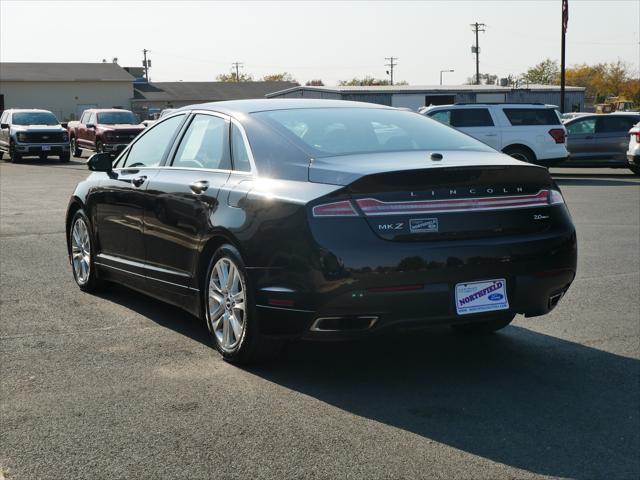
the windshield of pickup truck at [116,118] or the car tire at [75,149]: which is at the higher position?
the windshield of pickup truck at [116,118]

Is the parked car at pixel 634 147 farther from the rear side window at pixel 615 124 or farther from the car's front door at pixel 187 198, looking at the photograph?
the car's front door at pixel 187 198

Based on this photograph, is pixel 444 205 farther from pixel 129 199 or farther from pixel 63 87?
pixel 63 87

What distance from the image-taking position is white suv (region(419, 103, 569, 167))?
2412cm

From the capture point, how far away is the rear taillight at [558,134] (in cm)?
2408

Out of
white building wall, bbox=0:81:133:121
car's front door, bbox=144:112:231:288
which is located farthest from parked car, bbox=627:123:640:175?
white building wall, bbox=0:81:133:121

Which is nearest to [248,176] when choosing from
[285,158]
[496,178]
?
[285,158]

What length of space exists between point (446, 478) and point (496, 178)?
2067 mm

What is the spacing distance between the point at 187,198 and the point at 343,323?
1717 mm

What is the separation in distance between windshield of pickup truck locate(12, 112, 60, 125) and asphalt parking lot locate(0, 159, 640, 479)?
2935cm

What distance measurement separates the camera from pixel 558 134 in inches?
950

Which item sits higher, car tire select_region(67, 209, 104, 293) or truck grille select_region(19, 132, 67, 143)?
truck grille select_region(19, 132, 67, 143)

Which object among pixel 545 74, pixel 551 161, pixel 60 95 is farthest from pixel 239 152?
pixel 545 74

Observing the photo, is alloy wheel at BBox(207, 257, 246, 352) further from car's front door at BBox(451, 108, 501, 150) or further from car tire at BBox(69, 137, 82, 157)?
car tire at BBox(69, 137, 82, 157)

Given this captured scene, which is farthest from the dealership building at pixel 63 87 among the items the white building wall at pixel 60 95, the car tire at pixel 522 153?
the car tire at pixel 522 153
